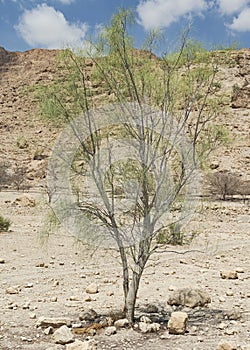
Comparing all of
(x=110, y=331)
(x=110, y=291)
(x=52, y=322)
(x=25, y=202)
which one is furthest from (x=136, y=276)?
(x=25, y=202)

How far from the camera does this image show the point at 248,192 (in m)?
33.9

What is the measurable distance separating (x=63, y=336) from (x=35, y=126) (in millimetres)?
47800

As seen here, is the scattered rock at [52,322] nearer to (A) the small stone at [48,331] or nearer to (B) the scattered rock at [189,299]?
(A) the small stone at [48,331]

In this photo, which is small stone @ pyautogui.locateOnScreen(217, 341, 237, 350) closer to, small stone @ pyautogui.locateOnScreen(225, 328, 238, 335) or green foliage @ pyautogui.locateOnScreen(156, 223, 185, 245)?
small stone @ pyautogui.locateOnScreen(225, 328, 238, 335)

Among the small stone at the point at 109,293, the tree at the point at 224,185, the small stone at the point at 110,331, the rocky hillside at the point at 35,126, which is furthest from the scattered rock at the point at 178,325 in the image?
the tree at the point at 224,185

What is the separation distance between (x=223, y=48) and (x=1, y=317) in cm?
444

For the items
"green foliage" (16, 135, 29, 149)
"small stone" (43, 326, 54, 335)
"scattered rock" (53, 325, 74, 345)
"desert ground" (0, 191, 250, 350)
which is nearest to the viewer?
"scattered rock" (53, 325, 74, 345)

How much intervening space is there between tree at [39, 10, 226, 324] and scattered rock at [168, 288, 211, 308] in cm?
107

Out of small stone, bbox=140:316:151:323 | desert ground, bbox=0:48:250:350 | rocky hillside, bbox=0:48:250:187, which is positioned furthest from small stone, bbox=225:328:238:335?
rocky hillside, bbox=0:48:250:187

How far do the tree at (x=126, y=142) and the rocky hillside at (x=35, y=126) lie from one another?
23.9m

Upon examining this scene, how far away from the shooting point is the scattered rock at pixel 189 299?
23.4 feet

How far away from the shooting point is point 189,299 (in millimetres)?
7184

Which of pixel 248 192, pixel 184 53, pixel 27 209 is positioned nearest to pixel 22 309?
pixel 184 53

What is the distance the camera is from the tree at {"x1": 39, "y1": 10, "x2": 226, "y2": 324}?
20.5 feet
